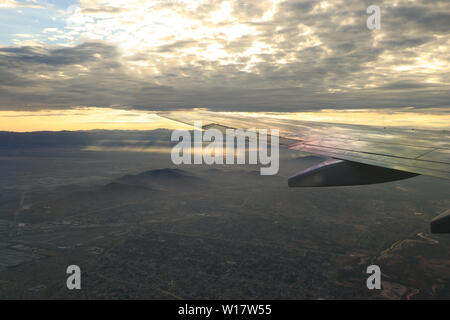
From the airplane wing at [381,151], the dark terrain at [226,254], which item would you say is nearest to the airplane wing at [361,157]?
the airplane wing at [381,151]

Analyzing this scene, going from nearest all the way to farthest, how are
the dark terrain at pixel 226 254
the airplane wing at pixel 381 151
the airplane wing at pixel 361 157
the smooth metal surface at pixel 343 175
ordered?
1. the airplane wing at pixel 381 151
2. the airplane wing at pixel 361 157
3. the smooth metal surface at pixel 343 175
4. the dark terrain at pixel 226 254

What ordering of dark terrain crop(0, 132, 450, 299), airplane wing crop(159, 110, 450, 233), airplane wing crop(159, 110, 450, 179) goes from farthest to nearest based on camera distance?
dark terrain crop(0, 132, 450, 299)
airplane wing crop(159, 110, 450, 233)
airplane wing crop(159, 110, 450, 179)

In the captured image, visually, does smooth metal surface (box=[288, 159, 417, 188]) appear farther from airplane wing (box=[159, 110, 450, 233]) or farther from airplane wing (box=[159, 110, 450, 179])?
airplane wing (box=[159, 110, 450, 179])

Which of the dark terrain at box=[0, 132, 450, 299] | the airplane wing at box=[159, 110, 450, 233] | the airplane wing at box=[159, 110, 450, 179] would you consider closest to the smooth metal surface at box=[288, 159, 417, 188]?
the airplane wing at box=[159, 110, 450, 233]

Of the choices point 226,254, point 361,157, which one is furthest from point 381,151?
point 226,254

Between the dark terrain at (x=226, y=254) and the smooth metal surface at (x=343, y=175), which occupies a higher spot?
the smooth metal surface at (x=343, y=175)

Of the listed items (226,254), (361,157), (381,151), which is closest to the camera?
(361,157)

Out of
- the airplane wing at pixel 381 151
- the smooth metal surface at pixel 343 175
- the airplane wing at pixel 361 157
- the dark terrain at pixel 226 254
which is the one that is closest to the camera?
the airplane wing at pixel 381 151

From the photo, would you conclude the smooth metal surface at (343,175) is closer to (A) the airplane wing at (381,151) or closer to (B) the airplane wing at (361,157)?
(B) the airplane wing at (361,157)

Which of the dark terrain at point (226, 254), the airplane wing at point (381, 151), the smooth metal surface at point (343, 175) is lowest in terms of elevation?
the dark terrain at point (226, 254)

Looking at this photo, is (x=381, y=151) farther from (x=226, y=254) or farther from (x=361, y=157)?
(x=226, y=254)

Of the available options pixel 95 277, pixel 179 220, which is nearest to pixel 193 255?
pixel 95 277

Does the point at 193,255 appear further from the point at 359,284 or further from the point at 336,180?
the point at 336,180

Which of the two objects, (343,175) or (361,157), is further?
(343,175)
